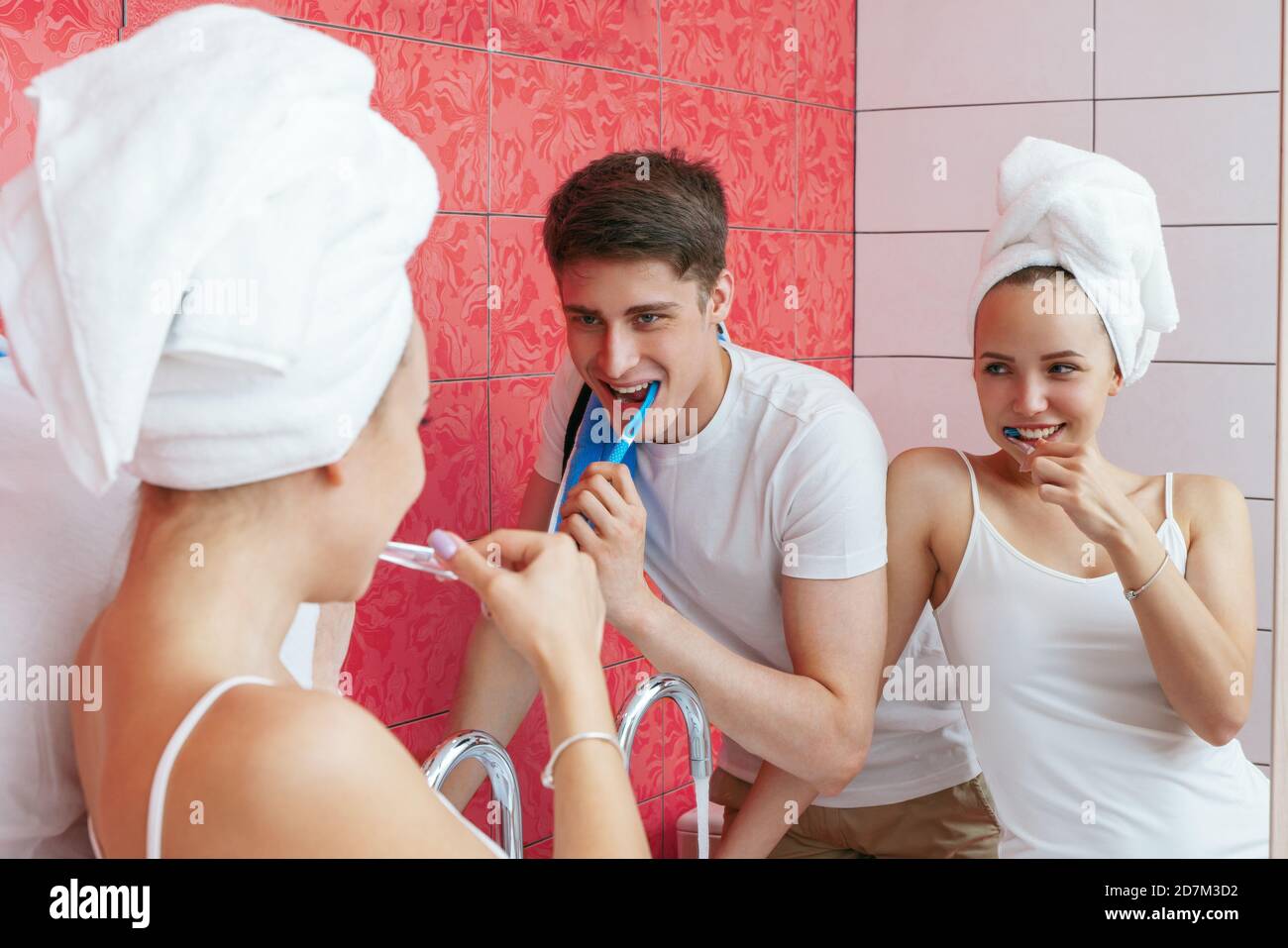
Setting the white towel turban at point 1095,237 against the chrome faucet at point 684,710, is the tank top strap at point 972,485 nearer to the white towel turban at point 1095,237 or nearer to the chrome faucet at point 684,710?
the white towel turban at point 1095,237

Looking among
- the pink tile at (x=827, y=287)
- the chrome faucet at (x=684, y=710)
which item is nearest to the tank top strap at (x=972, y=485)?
Answer: the pink tile at (x=827, y=287)

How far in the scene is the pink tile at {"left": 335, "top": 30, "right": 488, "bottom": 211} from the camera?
28.3 inches

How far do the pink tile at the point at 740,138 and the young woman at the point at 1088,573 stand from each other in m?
0.14

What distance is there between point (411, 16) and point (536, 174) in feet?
0.42

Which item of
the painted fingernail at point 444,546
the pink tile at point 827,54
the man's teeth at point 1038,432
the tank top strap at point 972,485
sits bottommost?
the painted fingernail at point 444,546

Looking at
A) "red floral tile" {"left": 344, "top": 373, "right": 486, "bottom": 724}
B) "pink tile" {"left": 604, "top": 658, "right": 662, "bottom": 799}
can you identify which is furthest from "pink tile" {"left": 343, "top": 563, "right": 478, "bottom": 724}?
"pink tile" {"left": 604, "top": 658, "right": 662, "bottom": 799}

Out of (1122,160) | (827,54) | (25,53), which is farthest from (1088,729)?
(25,53)

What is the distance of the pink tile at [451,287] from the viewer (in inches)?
29.4

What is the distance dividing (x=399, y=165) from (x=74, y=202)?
10 centimetres

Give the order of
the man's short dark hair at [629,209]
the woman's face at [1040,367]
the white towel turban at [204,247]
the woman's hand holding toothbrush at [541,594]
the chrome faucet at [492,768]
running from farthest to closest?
the man's short dark hair at [629,209] < the woman's face at [1040,367] < the chrome faucet at [492,768] < the woman's hand holding toothbrush at [541,594] < the white towel turban at [204,247]

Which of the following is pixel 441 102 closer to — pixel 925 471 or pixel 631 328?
pixel 631 328

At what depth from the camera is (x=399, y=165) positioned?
36 cm

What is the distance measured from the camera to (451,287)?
0.75m

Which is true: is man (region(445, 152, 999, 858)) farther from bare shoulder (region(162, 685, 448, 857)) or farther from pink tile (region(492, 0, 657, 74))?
bare shoulder (region(162, 685, 448, 857))
